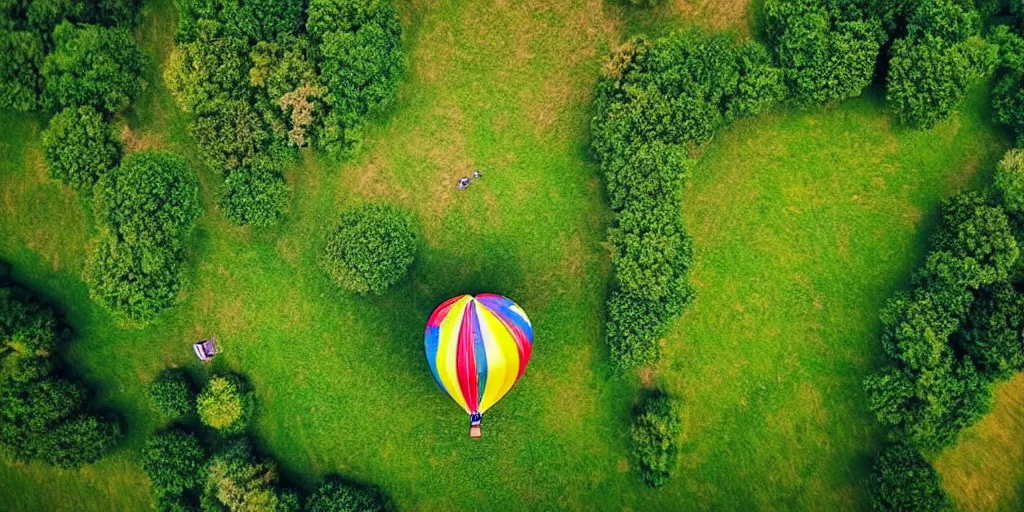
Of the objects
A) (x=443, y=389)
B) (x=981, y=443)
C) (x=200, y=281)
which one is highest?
(x=200, y=281)

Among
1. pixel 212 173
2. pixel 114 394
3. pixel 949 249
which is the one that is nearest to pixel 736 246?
pixel 949 249

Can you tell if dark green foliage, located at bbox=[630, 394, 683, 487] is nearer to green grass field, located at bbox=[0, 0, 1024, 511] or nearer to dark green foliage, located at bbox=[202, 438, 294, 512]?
green grass field, located at bbox=[0, 0, 1024, 511]

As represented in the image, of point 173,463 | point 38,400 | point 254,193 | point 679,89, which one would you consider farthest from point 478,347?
point 38,400

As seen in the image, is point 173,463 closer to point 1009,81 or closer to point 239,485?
point 239,485

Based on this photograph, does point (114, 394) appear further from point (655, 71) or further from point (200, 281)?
point (655, 71)

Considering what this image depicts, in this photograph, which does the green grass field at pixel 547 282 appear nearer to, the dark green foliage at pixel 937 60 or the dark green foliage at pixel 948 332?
the dark green foliage at pixel 948 332

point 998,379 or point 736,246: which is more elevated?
point 736,246
